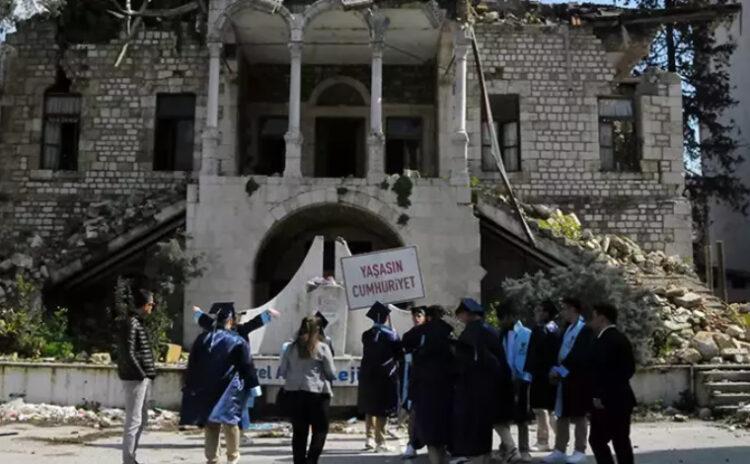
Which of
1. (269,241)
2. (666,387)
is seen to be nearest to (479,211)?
(269,241)

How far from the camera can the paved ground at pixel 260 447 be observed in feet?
27.8

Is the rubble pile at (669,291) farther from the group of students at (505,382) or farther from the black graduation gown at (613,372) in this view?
the black graduation gown at (613,372)

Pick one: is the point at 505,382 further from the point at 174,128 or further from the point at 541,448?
the point at 174,128

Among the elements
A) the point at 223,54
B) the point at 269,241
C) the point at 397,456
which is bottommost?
the point at 397,456

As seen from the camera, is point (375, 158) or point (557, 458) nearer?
point (557, 458)

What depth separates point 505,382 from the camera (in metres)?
7.39

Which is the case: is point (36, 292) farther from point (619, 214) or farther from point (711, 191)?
point (711, 191)

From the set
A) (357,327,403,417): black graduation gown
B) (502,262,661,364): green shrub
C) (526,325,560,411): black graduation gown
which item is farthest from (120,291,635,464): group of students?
(502,262,661,364): green shrub

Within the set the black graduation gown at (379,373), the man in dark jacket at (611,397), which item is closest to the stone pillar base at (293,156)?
the black graduation gown at (379,373)

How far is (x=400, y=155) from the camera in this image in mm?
21156

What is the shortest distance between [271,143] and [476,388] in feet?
48.9

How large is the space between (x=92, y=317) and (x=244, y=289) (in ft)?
13.3

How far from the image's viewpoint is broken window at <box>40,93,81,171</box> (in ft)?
66.0

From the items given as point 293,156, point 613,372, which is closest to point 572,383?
point 613,372
